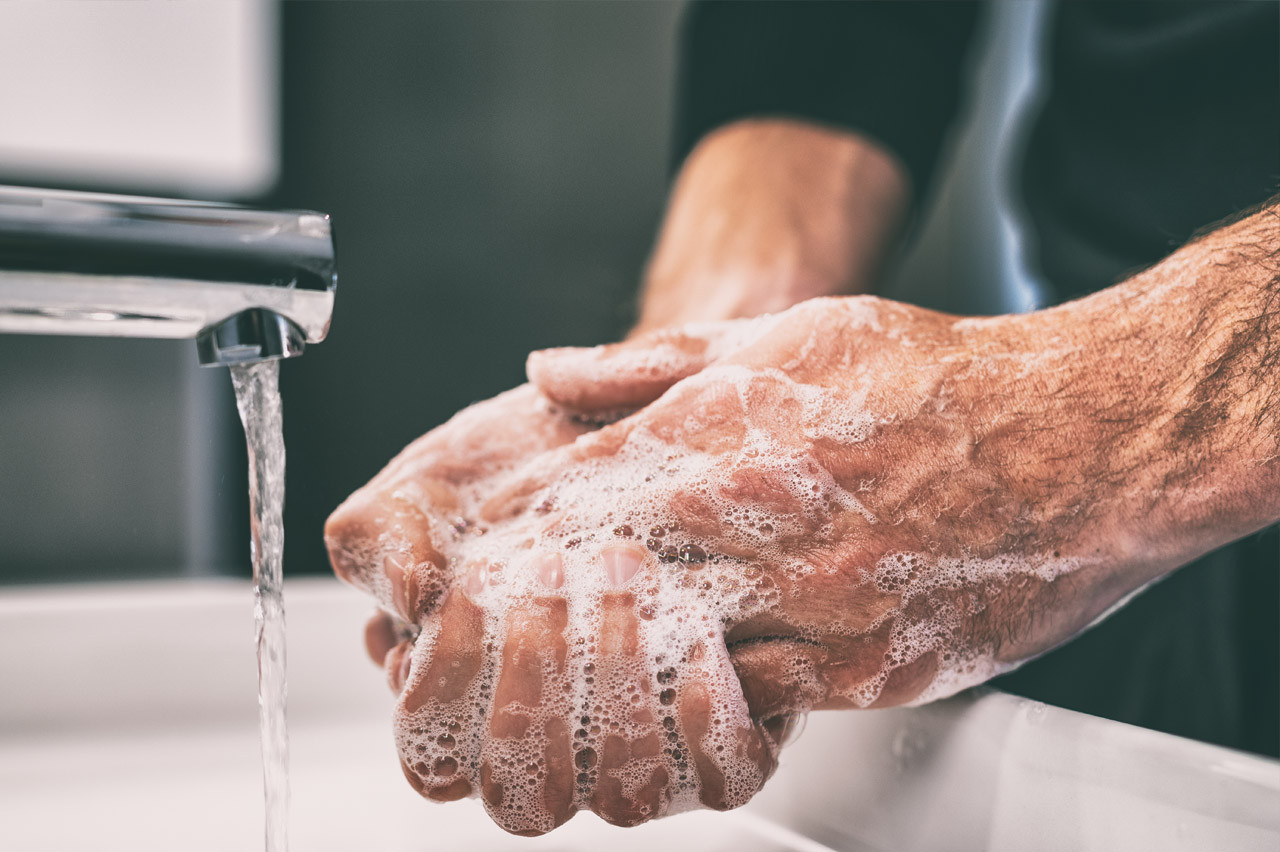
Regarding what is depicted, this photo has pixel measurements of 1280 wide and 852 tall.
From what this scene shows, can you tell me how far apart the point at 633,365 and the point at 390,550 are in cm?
12

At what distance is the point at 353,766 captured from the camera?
49 cm

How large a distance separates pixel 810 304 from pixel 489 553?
0.50 feet

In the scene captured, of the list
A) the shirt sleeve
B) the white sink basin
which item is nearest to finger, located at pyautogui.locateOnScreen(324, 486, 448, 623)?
the white sink basin

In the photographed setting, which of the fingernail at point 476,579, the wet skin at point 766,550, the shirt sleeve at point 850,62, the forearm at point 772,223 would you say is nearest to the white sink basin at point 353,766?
the wet skin at point 766,550

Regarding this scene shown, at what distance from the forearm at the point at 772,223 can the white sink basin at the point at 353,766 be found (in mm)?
353

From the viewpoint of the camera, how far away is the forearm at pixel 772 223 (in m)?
0.72

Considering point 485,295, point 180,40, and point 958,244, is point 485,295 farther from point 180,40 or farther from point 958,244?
point 958,244

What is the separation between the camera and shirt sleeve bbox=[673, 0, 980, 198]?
2.64 ft

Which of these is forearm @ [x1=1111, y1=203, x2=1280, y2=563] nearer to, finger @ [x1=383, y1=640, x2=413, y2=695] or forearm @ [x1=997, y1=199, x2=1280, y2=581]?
forearm @ [x1=997, y1=199, x2=1280, y2=581]

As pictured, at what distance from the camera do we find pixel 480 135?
1476mm

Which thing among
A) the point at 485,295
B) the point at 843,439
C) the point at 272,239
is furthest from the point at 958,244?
the point at 272,239

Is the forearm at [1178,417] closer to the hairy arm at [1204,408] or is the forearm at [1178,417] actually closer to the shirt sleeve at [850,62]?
the hairy arm at [1204,408]

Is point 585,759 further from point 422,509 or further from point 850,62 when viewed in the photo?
point 850,62

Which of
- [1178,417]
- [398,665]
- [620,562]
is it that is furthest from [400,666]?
[1178,417]
